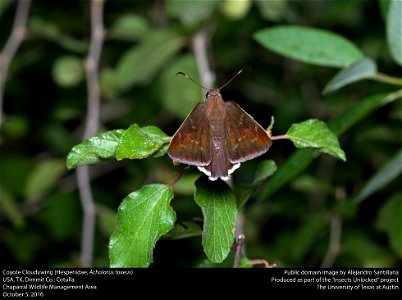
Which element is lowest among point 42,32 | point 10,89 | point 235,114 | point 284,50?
point 235,114

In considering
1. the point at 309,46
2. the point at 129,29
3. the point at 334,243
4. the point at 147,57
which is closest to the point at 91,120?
the point at 147,57

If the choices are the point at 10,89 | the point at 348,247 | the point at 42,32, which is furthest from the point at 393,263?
the point at 10,89

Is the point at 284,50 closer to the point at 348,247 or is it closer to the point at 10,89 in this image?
the point at 348,247

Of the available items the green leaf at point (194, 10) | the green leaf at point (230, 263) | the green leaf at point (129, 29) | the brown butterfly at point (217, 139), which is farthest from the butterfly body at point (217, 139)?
the green leaf at point (129, 29)

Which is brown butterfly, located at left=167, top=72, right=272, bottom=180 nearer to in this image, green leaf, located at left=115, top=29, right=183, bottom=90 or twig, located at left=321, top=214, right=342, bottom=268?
green leaf, located at left=115, top=29, right=183, bottom=90

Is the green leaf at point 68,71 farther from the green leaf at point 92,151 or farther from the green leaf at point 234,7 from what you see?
the green leaf at point 92,151

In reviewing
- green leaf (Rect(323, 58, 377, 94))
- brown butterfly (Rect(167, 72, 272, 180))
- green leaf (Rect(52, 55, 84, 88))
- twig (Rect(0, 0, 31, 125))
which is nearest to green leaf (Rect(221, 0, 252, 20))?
green leaf (Rect(52, 55, 84, 88))

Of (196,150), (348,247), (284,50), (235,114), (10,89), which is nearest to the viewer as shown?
(196,150)
